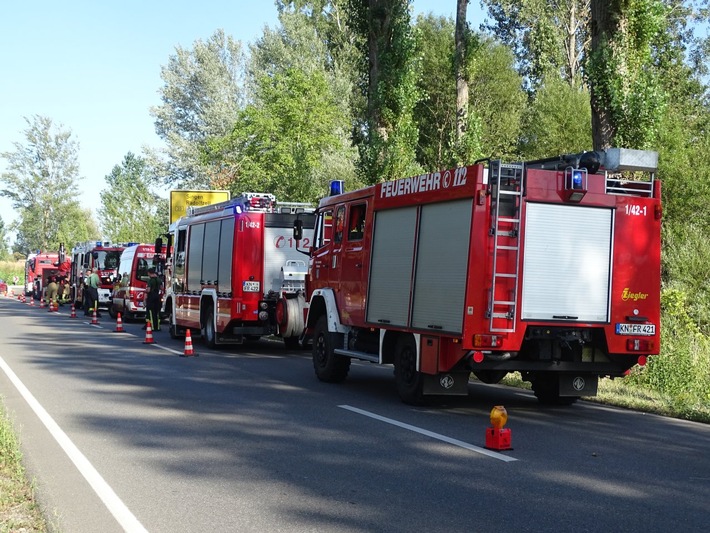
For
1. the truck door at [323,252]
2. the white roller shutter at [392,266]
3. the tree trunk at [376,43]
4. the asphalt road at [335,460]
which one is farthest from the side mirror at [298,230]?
the tree trunk at [376,43]

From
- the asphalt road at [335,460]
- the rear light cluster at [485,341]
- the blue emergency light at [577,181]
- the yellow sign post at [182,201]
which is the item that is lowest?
the asphalt road at [335,460]

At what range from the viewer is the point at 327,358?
1383 centimetres

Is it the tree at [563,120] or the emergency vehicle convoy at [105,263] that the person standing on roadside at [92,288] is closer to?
the emergency vehicle convoy at [105,263]

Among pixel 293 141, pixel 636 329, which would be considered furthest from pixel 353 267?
pixel 293 141

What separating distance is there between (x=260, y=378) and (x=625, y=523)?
923 centimetres

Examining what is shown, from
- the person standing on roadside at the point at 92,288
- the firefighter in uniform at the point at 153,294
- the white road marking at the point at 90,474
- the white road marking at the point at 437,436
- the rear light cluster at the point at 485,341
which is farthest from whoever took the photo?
the person standing on roadside at the point at 92,288

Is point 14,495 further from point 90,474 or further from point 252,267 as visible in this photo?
point 252,267

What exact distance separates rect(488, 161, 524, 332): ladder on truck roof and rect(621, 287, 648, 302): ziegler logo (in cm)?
147

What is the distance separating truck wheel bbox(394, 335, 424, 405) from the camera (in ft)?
37.1

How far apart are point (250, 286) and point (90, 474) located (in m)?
11.8

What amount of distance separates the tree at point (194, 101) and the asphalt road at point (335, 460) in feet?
154

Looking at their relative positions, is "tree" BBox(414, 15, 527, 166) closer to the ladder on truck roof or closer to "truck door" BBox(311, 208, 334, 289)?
"truck door" BBox(311, 208, 334, 289)

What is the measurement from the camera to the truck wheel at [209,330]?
20438 mm

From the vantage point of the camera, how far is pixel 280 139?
1448 inches
